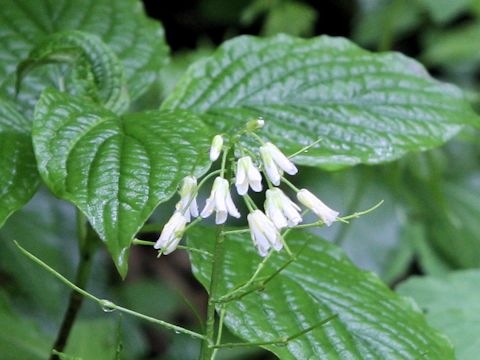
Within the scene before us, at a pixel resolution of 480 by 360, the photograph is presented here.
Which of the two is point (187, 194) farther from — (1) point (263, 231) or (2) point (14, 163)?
(2) point (14, 163)

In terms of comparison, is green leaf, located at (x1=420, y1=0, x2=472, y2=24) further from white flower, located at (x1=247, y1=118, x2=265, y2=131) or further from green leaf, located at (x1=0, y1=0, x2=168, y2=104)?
white flower, located at (x1=247, y1=118, x2=265, y2=131)

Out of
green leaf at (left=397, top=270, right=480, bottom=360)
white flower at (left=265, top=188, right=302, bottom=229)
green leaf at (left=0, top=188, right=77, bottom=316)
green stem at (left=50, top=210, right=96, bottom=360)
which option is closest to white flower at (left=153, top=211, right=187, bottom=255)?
white flower at (left=265, top=188, right=302, bottom=229)

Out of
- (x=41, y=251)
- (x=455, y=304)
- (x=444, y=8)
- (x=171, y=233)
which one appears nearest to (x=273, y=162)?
(x=171, y=233)

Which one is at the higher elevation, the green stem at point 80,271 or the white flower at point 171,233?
the white flower at point 171,233

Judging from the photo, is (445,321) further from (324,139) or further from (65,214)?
(65,214)

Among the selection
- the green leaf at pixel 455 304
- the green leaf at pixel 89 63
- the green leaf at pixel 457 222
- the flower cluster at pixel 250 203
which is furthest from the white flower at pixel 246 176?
the green leaf at pixel 457 222

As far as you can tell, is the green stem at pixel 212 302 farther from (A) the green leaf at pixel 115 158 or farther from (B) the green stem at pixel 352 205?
(B) the green stem at pixel 352 205
